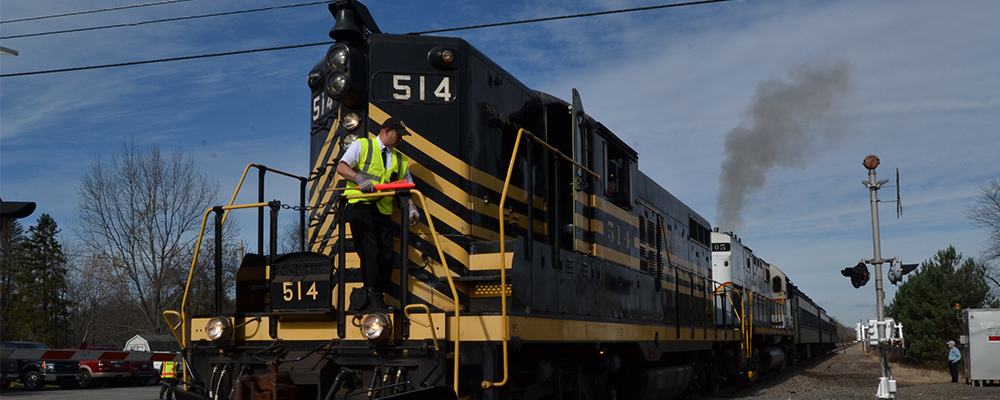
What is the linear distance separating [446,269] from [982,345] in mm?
19636

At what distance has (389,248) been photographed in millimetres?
5629

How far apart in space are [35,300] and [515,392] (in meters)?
49.9

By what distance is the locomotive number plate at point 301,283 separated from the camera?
5.60 metres

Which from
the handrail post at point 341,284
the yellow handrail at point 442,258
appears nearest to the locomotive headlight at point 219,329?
the handrail post at point 341,284

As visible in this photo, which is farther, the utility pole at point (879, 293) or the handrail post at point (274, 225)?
the utility pole at point (879, 293)

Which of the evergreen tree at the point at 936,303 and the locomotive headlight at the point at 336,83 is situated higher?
the locomotive headlight at the point at 336,83

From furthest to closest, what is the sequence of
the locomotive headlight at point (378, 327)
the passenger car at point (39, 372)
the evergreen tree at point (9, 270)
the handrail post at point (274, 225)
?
the evergreen tree at point (9, 270) < the passenger car at point (39, 372) < the handrail post at point (274, 225) < the locomotive headlight at point (378, 327)

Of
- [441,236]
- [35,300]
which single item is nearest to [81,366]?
[441,236]

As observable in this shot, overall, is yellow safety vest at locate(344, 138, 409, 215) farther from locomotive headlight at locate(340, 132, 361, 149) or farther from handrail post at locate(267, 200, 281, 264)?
A: handrail post at locate(267, 200, 281, 264)

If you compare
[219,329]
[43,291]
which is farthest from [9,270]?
[219,329]

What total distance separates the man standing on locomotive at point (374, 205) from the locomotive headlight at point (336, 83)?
599mm

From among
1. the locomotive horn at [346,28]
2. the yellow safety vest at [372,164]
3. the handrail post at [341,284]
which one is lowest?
the handrail post at [341,284]

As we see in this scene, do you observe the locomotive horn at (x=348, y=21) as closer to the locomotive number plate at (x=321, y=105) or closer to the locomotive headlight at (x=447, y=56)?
the locomotive headlight at (x=447, y=56)

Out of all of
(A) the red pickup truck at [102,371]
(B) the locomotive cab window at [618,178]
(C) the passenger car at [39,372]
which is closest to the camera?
(B) the locomotive cab window at [618,178]
